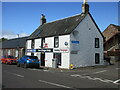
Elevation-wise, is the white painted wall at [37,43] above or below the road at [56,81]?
above

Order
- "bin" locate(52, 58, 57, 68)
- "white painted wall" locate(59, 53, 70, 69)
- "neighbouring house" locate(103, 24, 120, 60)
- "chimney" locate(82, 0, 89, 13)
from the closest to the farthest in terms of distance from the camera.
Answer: "white painted wall" locate(59, 53, 70, 69) < "bin" locate(52, 58, 57, 68) < "chimney" locate(82, 0, 89, 13) < "neighbouring house" locate(103, 24, 120, 60)

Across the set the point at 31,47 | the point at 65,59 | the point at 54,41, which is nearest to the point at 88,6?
the point at 54,41

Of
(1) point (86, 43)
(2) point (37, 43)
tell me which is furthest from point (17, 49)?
(1) point (86, 43)

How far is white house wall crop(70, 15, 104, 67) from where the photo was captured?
918 inches

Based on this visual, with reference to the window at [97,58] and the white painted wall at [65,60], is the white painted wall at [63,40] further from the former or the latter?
the window at [97,58]

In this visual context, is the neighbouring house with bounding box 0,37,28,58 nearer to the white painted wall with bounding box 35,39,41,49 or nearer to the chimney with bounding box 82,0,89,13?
the white painted wall with bounding box 35,39,41,49

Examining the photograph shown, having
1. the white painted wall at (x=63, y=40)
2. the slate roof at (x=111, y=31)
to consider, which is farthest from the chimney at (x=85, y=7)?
the slate roof at (x=111, y=31)

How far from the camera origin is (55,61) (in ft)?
77.7

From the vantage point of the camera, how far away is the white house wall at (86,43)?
23.3 m

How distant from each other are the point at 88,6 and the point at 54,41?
772cm

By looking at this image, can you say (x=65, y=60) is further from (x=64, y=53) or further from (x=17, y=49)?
(x=17, y=49)

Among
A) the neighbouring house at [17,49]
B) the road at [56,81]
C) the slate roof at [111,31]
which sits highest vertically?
the slate roof at [111,31]

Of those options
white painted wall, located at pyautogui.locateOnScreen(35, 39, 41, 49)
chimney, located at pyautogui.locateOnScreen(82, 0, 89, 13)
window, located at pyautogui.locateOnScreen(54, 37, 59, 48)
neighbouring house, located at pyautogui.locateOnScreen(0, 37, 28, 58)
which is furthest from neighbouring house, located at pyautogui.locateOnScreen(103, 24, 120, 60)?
neighbouring house, located at pyautogui.locateOnScreen(0, 37, 28, 58)

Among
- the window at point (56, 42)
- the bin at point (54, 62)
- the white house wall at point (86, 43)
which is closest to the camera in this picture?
the white house wall at point (86, 43)
